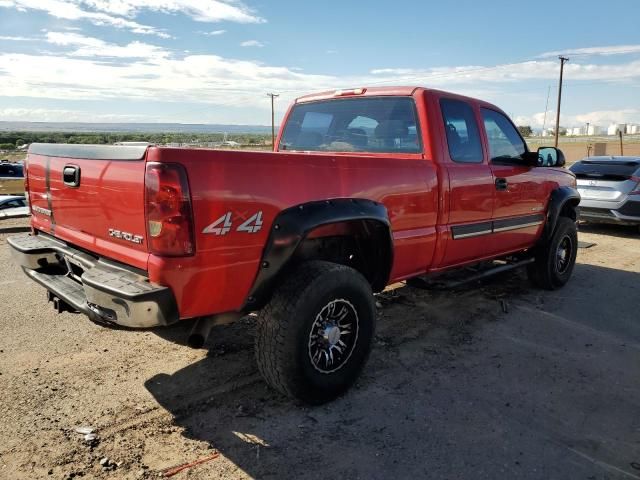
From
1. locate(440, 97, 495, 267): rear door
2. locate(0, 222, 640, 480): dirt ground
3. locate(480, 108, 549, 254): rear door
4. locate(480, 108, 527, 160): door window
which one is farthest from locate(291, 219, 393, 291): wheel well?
locate(480, 108, 527, 160): door window

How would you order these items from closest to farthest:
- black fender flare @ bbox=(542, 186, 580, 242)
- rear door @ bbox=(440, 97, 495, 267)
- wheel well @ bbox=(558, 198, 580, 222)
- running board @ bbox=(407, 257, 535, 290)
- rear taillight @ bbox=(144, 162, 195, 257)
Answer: rear taillight @ bbox=(144, 162, 195, 257) → rear door @ bbox=(440, 97, 495, 267) → running board @ bbox=(407, 257, 535, 290) → black fender flare @ bbox=(542, 186, 580, 242) → wheel well @ bbox=(558, 198, 580, 222)

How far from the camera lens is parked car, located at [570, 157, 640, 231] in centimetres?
933

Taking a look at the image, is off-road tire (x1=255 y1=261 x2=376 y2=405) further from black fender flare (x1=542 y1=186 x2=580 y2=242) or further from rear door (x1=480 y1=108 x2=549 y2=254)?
black fender flare (x1=542 y1=186 x2=580 y2=242)

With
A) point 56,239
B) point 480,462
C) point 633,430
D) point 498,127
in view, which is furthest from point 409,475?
point 498,127

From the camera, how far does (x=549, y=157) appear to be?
5.29 metres

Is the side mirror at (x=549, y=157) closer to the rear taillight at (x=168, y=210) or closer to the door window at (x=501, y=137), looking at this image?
the door window at (x=501, y=137)

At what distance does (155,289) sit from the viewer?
8.13ft

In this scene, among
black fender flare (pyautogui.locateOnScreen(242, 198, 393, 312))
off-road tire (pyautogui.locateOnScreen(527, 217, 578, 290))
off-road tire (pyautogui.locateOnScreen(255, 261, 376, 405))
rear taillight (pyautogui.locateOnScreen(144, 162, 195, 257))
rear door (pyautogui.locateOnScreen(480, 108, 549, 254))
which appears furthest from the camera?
off-road tire (pyautogui.locateOnScreen(527, 217, 578, 290))

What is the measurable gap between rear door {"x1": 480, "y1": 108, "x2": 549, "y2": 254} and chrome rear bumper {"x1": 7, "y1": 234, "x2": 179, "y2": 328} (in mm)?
3334

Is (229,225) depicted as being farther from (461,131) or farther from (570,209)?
(570,209)

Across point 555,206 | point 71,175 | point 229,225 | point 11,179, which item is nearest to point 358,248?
point 229,225

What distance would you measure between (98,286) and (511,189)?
3.82 meters

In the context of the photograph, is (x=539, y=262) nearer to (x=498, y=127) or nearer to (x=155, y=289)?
(x=498, y=127)

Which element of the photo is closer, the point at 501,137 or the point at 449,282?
the point at 449,282
